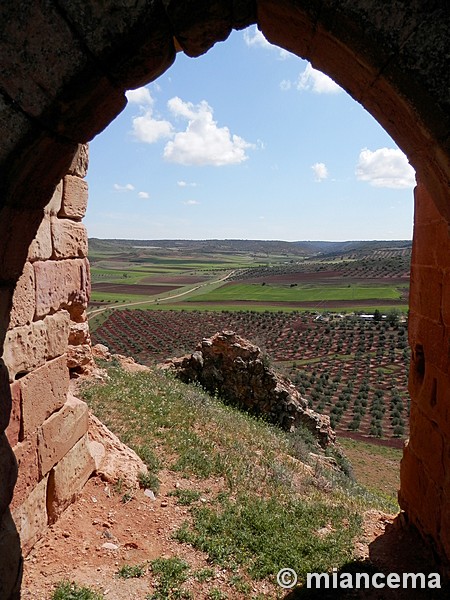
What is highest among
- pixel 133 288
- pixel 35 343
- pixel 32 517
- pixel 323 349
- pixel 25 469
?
pixel 35 343

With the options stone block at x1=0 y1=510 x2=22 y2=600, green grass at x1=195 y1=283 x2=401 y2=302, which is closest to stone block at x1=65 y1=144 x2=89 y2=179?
stone block at x1=0 y1=510 x2=22 y2=600

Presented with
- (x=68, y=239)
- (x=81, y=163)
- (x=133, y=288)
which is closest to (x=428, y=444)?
(x=68, y=239)

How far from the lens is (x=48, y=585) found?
12.1 ft

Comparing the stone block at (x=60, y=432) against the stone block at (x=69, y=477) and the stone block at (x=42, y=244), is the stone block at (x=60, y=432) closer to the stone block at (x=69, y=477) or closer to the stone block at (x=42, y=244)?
the stone block at (x=69, y=477)

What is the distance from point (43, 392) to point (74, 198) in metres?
2.09

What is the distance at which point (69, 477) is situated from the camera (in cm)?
469

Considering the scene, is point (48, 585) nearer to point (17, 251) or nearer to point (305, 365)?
point (17, 251)

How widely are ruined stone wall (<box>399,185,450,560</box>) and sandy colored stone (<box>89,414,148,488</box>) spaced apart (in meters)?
3.01

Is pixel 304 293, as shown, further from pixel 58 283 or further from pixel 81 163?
pixel 58 283

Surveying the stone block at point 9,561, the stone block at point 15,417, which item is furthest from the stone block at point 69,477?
the stone block at point 9,561

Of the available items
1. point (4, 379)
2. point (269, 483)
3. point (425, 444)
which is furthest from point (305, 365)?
point (4, 379)

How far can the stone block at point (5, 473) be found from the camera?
2.82 metres

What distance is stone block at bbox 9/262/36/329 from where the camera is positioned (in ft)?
12.5

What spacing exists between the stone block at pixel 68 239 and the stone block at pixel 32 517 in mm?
2235
